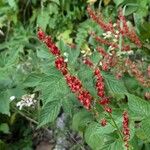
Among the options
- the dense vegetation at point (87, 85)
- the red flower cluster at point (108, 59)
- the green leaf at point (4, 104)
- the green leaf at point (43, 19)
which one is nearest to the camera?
the dense vegetation at point (87, 85)

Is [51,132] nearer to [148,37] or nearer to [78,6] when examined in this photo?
[148,37]

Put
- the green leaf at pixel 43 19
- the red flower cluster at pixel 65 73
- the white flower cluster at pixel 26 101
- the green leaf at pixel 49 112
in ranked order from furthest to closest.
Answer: the green leaf at pixel 43 19, the white flower cluster at pixel 26 101, the green leaf at pixel 49 112, the red flower cluster at pixel 65 73

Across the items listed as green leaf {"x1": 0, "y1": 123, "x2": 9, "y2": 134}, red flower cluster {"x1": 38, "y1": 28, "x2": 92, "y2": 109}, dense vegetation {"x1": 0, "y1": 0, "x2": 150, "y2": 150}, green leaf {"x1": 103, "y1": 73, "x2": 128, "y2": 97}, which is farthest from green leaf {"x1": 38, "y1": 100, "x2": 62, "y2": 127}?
green leaf {"x1": 0, "y1": 123, "x2": 9, "y2": 134}

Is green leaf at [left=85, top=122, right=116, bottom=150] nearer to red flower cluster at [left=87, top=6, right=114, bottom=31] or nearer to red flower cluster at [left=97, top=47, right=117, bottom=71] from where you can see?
red flower cluster at [left=97, top=47, right=117, bottom=71]

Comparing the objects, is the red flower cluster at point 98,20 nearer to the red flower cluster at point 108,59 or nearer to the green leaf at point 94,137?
the red flower cluster at point 108,59

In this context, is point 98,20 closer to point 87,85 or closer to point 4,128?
point 87,85

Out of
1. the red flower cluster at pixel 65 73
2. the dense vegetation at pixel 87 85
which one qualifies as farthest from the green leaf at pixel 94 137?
the red flower cluster at pixel 65 73

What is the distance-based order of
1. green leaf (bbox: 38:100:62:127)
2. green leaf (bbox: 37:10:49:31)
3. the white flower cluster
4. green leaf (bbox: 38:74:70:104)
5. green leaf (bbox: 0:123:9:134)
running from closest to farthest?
green leaf (bbox: 38:74:70:104) < green leaf (bbox: 38:100:62:127) < the white flower cluster < green leaf (bbox: 0:123:9:134) < green leaf (bbox: 37:10:49:31)

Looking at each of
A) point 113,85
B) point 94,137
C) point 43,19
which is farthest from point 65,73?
point 43,19

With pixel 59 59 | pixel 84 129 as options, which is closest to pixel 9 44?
pixel 84 129
